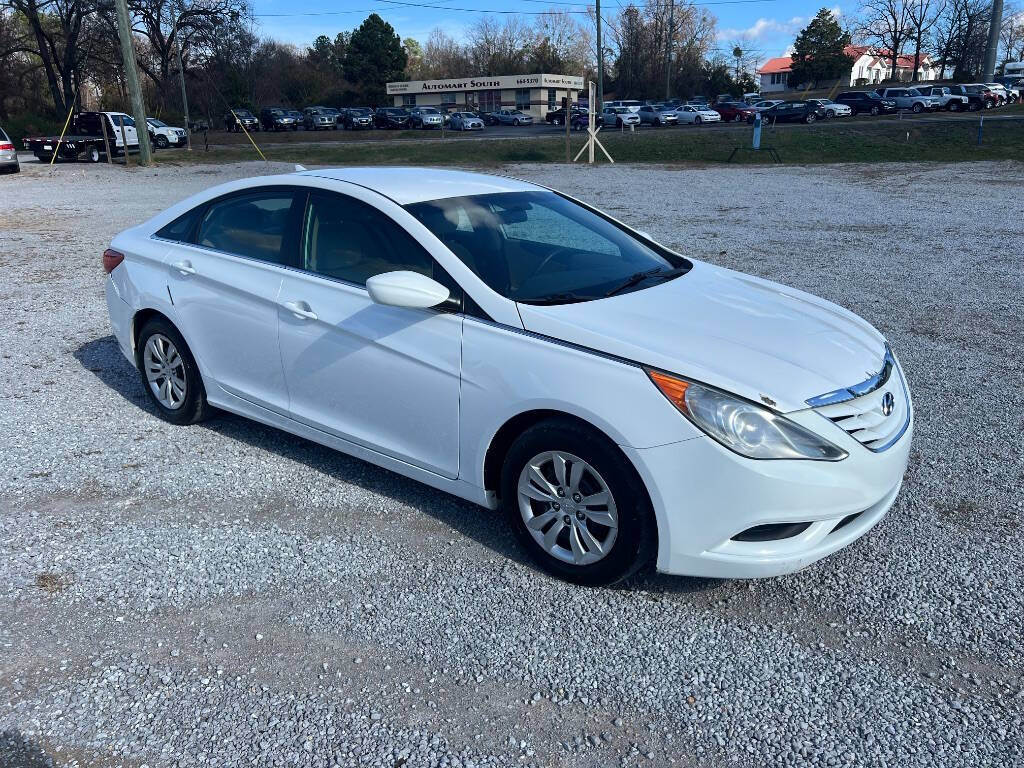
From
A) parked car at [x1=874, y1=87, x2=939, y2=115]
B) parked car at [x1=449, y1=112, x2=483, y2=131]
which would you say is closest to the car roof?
parked car at [x1=874, y1=87, x2=939, y2=115]

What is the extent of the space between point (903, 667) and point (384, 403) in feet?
7.91

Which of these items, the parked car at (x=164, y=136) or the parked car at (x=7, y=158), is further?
the parked car at (x=164, y=136)

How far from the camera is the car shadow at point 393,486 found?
3684mm

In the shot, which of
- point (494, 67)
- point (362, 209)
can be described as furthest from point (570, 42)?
point (362, 209)

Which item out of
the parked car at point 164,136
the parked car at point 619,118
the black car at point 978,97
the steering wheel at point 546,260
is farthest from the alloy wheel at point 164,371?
the black car at point 978,97

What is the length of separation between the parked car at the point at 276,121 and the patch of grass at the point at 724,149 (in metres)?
22.8

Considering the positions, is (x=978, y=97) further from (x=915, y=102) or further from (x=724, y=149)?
(x=724, y=149)

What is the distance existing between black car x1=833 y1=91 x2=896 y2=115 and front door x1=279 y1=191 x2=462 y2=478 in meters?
49.6

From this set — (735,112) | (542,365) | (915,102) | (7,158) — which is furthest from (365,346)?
(735,112)

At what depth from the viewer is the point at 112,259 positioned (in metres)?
5.61

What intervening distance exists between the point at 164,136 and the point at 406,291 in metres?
41.5

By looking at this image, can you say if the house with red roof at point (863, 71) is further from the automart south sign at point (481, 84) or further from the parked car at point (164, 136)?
the parked car at point (164, 136)

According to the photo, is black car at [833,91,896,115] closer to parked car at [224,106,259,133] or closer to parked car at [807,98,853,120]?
parked car at [807,98,853,120]

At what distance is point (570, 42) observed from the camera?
362ft
